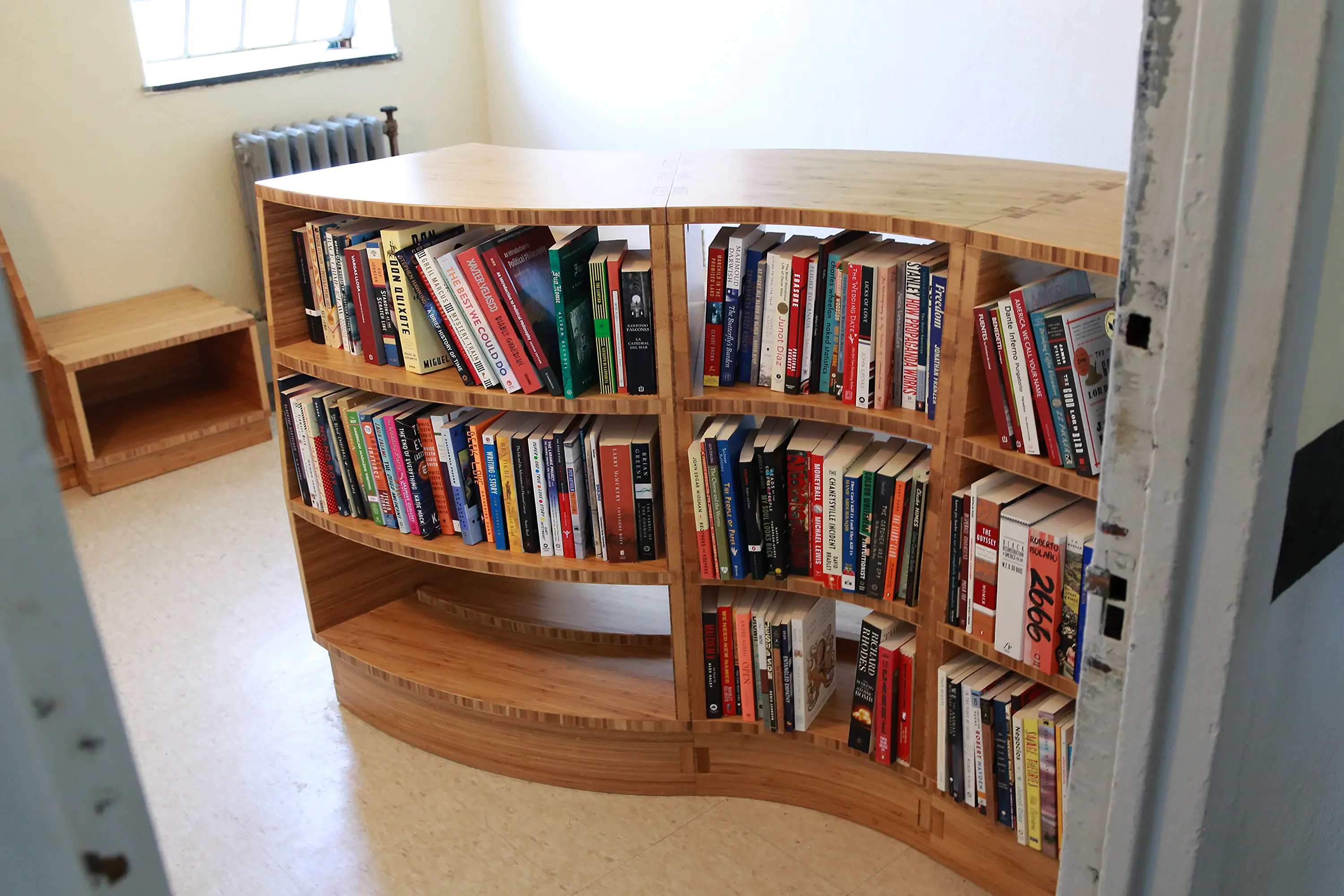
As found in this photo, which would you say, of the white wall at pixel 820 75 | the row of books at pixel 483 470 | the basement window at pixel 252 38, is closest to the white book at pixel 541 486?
the row of books at pixel 483 470

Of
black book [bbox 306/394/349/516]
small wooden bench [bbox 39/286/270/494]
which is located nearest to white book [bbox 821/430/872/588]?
black book [bbox 306/394/349/516]

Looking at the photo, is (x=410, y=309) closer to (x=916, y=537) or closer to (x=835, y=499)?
(x=835, y=499)

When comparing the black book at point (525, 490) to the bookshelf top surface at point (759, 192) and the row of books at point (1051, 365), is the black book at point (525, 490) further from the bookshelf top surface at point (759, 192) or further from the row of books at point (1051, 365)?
the row of books at point (1051, 365)

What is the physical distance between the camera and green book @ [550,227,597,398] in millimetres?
2000

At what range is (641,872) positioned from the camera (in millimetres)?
2229

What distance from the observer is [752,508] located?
6.82 feet

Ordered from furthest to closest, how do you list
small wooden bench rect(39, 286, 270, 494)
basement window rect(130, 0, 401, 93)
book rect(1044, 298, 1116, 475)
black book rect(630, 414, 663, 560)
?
1. basement window rect(130, 0, 401, 93)
2. small wooden bench rect(39, 286, 270, 494)
3. black book rect(630, 414, 663, 560)
4. book rect(1044, 298, 1116, 475)

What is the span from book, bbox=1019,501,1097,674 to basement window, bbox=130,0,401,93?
3797 millimetres

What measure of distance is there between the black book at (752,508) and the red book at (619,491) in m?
0.22

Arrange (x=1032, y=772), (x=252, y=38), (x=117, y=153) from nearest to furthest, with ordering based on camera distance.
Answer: (x=1032, y=772) < (x=117, y=153) < (x=252, y=38)

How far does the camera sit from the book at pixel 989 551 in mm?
1845

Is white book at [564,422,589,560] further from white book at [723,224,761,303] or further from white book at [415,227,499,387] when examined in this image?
white book at [723,224,761,303]

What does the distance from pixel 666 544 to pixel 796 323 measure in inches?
20.0

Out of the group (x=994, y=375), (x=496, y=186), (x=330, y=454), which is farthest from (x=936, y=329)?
(x=330, y=454)
